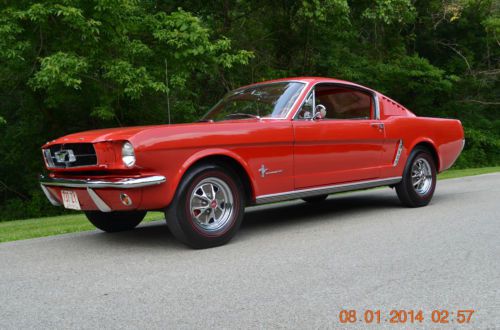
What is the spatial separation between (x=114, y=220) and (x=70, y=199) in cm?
105

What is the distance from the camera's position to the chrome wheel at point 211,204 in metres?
5.09

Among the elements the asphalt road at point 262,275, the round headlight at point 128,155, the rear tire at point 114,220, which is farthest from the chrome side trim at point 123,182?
the rear tire at point 114,220

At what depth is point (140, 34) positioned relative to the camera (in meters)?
13.0

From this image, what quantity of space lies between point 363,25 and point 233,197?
56.0ft

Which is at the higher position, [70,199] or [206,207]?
[70,199]

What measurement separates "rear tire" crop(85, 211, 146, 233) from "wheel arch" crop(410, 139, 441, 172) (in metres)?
3.86

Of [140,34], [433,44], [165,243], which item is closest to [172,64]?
[140,34]

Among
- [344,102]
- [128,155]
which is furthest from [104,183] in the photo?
[344,102]

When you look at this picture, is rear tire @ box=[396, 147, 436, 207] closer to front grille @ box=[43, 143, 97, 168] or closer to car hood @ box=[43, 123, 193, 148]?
car hood @ box=[43, 123, 193, 148]

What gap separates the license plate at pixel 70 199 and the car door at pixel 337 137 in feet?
7.45

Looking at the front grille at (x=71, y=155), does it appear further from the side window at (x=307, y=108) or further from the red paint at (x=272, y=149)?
the side window at (x=307, y=108)

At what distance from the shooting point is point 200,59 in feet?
41.2

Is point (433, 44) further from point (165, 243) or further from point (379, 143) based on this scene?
point (165, 243)

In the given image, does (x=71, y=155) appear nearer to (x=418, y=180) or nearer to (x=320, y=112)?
(x=320, y=112)
